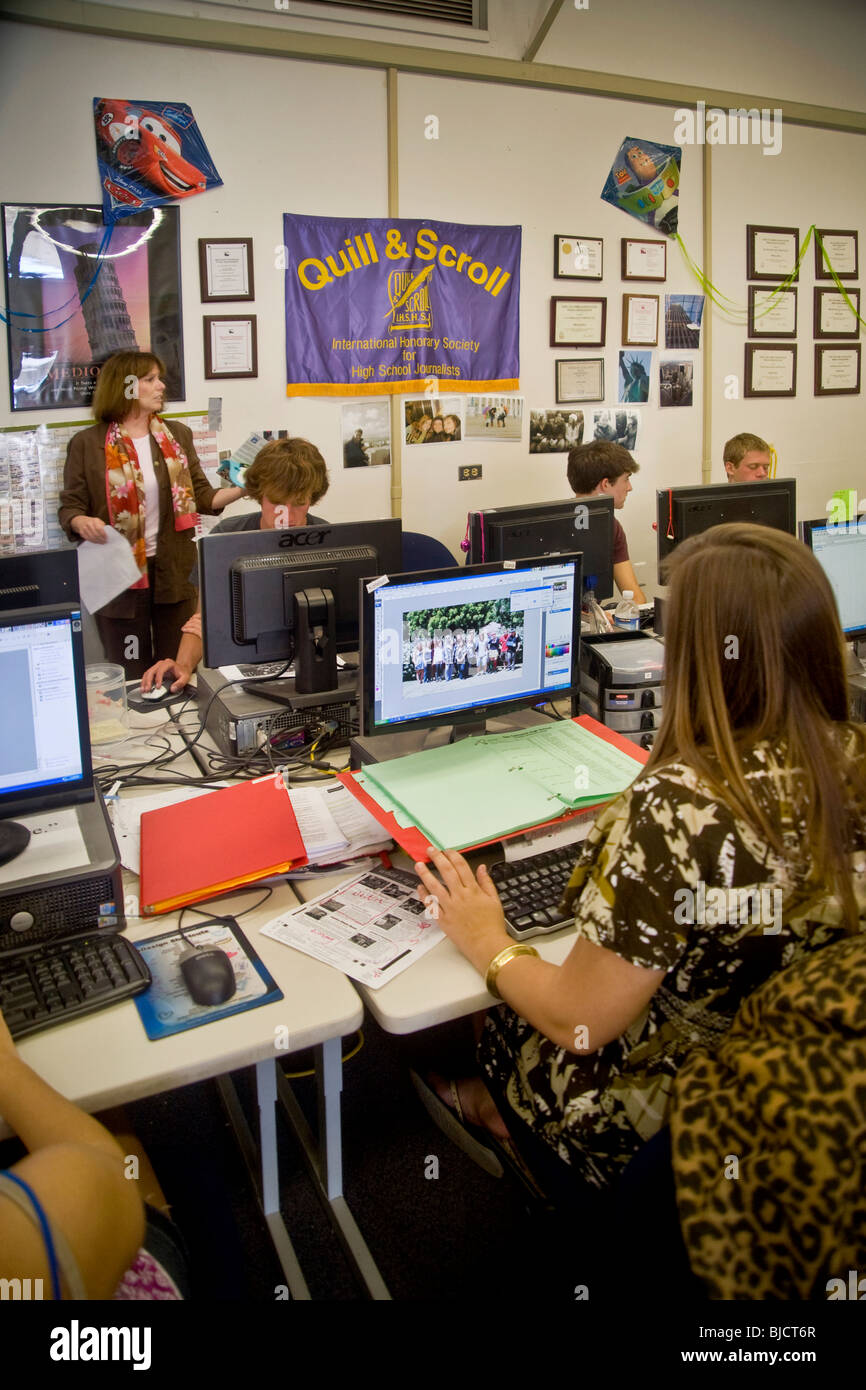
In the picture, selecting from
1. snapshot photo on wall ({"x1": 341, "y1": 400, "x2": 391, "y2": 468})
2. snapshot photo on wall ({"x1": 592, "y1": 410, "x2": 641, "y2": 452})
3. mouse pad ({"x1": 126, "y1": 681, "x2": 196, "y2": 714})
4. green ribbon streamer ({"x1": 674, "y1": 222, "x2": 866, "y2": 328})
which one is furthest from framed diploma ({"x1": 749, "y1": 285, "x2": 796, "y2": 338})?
mouse pad ({"x1": 126, "y1": 681, "x2": 196, "y2": 714})

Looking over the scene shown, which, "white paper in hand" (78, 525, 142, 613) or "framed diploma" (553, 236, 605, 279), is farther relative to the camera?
"framed diploma" (553, 236, 605, 279)

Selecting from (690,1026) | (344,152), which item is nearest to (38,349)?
(344,152)

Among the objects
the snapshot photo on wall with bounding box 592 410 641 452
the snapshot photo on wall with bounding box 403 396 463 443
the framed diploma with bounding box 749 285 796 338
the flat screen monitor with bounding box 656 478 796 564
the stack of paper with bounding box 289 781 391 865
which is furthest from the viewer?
the framed diploma with bounding box 749 285 796 338

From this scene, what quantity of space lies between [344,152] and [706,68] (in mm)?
1885

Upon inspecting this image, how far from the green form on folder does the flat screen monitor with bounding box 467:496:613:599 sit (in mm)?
552

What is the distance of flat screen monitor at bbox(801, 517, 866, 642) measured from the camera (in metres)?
2.42

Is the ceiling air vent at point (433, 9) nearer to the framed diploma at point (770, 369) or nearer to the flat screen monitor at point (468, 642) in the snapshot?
the framed diploma at point (770, 369)

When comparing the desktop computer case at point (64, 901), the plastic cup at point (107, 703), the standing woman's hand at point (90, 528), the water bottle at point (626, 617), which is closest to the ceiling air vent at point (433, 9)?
the standing woman's hand at point (90, 528)

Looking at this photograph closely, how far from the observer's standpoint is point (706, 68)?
4.37 meters

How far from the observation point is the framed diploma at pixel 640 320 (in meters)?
4.42

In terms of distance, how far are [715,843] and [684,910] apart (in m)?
0.08

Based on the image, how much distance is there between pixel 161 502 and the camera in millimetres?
3506

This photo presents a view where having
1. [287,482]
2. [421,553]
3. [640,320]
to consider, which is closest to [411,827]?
[287,482]

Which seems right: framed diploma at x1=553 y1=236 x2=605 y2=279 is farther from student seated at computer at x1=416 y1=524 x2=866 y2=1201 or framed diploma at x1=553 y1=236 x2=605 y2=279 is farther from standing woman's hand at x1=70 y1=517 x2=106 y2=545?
student seated at computer at x1=416 y1=524 x2=866 y2=1201
